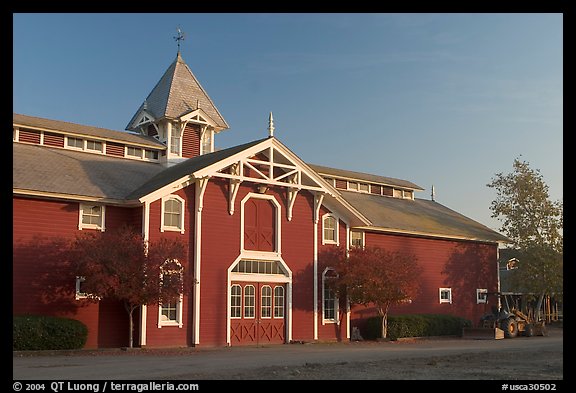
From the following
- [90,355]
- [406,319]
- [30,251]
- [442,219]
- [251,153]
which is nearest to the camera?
[90,355]

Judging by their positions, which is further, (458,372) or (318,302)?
(318,302)

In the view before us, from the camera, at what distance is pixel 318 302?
33188 mm

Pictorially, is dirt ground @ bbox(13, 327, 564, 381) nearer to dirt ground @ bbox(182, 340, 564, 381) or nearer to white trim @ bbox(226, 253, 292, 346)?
dirt ground @ bbox(182, 340, 564, 381)

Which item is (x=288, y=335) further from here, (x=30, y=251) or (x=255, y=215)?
(x=30, y=251)

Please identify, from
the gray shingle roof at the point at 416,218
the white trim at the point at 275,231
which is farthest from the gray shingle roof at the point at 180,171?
the gray shingle roof at the point at 416,218

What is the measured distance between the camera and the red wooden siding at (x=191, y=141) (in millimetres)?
36938

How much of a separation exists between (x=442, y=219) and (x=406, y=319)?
33.6ft

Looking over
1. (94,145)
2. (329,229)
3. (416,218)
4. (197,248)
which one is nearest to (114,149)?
(94,145)

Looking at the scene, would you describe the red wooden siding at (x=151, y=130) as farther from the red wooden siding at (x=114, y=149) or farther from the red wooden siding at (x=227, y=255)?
the red wooden siding at (x=227, y=255)

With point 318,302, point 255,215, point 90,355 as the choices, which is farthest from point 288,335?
point 90,355

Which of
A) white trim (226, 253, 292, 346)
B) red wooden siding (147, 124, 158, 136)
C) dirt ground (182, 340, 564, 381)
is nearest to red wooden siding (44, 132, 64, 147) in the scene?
red wooden siding (147, 124, 158, 136)

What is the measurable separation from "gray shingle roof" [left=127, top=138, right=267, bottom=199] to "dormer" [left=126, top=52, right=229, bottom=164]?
4.65 metres

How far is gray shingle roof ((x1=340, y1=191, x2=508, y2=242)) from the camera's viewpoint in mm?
38688

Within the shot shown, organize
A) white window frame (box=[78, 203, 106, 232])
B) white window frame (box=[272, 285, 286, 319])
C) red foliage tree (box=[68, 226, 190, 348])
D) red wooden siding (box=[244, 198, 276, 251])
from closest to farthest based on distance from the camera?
red foliage tree (box=[68, 226, 190, 348]), white window frame (box=[78, 203, 106, 232]), red wooden siding (box=[244, 198, 276, 251]), white window frame (box=[272, 285, 286, 319])
